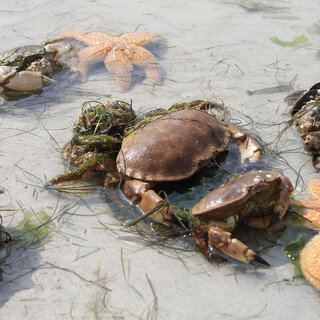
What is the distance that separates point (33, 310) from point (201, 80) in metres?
4.46

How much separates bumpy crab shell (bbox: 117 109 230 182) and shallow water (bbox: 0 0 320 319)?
23.3 inches

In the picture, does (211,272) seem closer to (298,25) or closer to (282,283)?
(282,283)

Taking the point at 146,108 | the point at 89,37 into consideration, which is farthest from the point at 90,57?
the point at 146,108

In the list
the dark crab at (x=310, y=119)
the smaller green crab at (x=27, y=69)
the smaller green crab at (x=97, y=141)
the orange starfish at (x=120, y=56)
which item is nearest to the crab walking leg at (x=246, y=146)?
the dark crab at (x=310, y=119)

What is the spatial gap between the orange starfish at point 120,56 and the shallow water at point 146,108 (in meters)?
0.16

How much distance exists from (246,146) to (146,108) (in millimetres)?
1763

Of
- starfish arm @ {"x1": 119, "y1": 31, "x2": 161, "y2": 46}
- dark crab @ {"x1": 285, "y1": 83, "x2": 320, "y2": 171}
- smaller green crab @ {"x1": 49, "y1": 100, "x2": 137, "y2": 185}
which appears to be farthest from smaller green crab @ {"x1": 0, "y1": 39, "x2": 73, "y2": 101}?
dark crab @ {"x1": 285, "y1": 83, "x2": 320, "y2": 171}

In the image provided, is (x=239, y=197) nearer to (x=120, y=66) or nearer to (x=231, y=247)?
(x=231, y=247)

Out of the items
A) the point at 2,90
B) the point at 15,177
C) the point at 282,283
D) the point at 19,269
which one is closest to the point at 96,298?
the point at 19,269

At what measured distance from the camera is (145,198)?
398 cm

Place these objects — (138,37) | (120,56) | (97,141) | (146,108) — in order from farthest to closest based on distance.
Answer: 1. (138,37)
2. (120,56)
3. (146,108)
4. (97,141)

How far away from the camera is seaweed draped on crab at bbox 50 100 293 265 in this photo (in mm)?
3604

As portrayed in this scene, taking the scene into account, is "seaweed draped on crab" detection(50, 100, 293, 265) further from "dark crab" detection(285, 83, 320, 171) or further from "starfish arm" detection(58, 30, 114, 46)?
"starfish arm" detection(58, 30, 114, 46)

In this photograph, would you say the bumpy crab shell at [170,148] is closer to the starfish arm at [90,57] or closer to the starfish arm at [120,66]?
the starfish arm at [120,66]
